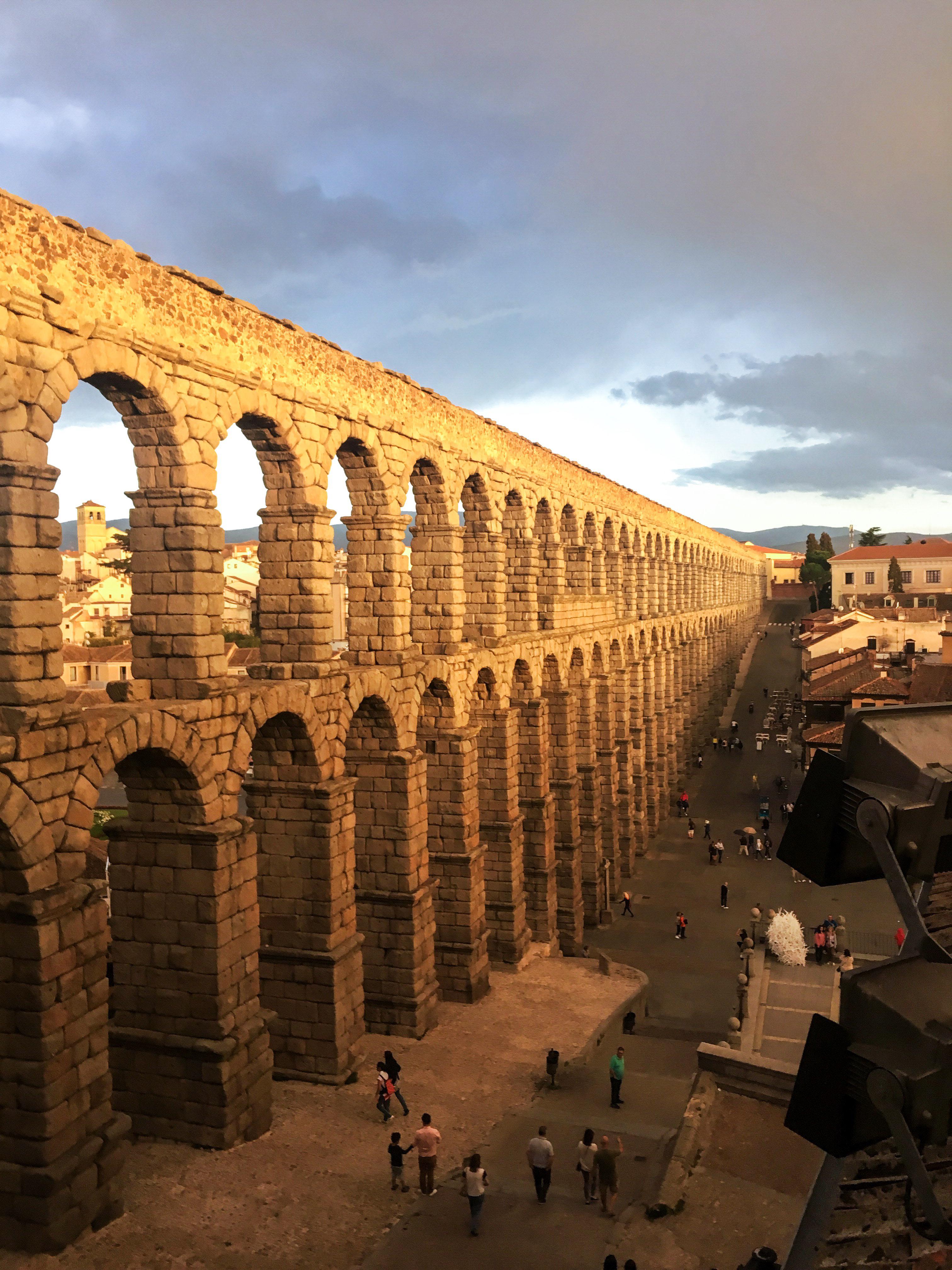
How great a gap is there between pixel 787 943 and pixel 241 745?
1883 cm

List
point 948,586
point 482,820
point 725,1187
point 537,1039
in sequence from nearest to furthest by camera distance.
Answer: point 725,1187 < point 537,1039 < point 482,820 < point 948,586

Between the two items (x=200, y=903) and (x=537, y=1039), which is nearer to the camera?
(x=200, y=903)

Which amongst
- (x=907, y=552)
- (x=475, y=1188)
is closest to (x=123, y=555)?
(x=907, y=552)

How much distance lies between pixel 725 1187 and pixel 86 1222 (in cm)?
843

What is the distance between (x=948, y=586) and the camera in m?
105

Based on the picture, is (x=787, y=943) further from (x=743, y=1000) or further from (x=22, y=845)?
(x=22, y=845)

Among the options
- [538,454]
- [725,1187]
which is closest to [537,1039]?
[725,1187]

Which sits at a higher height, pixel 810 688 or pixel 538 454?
pixel 538 454

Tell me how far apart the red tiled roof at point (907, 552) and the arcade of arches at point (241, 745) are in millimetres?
84994

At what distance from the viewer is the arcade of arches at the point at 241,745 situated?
1255 cm

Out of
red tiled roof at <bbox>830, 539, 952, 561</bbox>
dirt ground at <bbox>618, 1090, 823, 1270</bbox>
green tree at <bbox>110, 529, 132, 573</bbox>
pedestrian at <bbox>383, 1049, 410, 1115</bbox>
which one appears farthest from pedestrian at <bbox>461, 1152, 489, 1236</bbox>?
red tiled roof at <bbox>830, 539, 952, 561</bbox>

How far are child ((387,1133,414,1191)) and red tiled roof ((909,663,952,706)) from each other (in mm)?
28238

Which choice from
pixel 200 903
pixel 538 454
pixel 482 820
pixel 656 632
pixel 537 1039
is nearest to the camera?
pixel 200 903

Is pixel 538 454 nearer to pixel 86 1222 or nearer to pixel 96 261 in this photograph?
pixel 96 261
